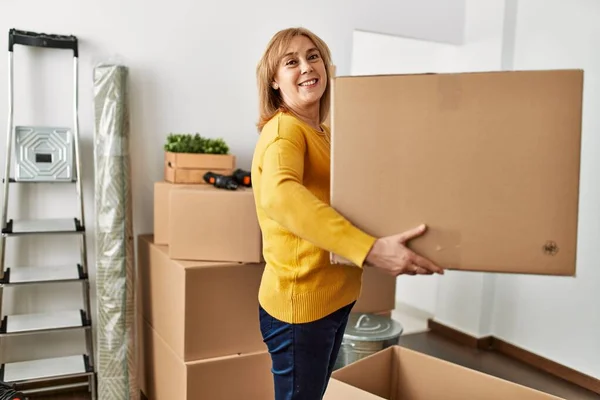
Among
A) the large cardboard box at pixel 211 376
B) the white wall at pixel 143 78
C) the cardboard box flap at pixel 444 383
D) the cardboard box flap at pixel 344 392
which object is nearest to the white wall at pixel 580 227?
the white wall at pixel 143 78

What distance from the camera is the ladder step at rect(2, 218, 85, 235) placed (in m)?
2.37

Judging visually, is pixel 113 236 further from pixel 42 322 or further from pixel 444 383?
pixel 444 383

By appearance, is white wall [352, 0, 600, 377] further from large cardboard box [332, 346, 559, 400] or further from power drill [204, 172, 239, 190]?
power drill [204, 172, 239, 190]

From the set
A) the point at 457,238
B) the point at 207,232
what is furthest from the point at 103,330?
the point at 457,238

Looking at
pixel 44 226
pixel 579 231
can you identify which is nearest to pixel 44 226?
pixel 44 226

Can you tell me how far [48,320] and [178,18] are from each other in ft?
4.89

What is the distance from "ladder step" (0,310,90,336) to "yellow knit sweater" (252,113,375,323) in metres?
1.32

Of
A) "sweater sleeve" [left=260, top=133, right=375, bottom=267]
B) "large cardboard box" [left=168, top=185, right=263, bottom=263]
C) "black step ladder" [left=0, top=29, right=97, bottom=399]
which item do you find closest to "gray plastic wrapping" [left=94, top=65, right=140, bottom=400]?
"black step ladder" [left=0, top=29, right=97, bottom=399]

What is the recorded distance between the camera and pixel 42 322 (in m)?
2.42

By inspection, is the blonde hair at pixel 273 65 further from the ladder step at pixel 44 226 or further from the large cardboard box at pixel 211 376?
the ladder step at pixel 44 226

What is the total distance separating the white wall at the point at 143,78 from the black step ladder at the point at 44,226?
0.26 ft

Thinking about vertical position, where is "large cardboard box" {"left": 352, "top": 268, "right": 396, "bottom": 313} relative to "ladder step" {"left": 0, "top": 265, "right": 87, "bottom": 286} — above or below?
A: below

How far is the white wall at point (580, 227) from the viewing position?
3.01 meters

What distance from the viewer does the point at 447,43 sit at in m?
3.60
